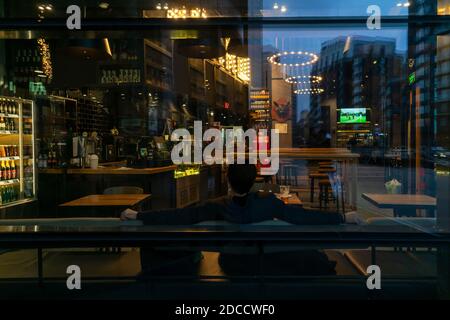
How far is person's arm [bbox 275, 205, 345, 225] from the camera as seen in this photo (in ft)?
8.66

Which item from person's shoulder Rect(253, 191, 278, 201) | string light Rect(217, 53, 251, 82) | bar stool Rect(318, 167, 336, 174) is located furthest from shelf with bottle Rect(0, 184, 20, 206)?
string light Rect(217, 53, 251, 82)

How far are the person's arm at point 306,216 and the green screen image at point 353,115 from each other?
11536 millimetres

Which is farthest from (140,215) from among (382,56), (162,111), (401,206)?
(382,56)

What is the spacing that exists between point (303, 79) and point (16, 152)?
1036 cm

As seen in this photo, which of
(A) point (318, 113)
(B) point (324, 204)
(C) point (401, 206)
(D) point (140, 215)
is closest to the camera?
→ (D) point (140, 215)

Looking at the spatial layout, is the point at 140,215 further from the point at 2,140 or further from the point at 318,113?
the point at 318,113

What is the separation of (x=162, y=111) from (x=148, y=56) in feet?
4.74

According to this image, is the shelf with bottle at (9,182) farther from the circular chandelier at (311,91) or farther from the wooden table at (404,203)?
the circular chandelier at (311,91)

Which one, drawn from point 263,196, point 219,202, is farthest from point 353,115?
point 219,202

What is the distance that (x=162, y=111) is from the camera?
9.34 meters

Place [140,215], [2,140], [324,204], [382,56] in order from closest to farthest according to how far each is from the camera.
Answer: [140,215] → [2,140] → [324,204] → [382,56]

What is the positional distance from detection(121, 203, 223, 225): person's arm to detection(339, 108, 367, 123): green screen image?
463 inches

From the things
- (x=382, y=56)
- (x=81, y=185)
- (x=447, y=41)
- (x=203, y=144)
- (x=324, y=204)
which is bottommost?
(x=324, y=204)

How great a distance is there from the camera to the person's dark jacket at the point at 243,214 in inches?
104
